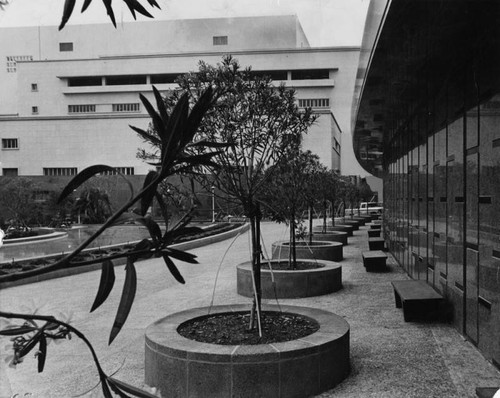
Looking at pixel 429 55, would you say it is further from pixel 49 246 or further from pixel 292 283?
Result: pixel 49 246

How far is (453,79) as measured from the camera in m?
8.00

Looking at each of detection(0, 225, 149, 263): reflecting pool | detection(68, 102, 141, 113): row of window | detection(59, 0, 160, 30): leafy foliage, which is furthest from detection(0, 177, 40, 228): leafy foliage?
detection(68, 102, 141, 113): row of window

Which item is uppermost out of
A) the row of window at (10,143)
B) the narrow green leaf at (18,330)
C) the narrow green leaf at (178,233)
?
the row of window at (10,143)

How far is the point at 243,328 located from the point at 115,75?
66755 mm

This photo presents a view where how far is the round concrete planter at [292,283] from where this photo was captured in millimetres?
9883

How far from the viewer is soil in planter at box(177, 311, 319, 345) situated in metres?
5.64

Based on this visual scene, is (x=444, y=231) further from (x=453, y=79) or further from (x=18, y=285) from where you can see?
(x=18, y=285)

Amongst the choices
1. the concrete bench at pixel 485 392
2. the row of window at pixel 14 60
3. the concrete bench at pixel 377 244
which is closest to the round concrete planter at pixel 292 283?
the concrete bench at pixel 485 392

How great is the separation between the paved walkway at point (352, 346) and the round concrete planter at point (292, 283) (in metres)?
0.17

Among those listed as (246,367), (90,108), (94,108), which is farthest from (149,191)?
(90,108)

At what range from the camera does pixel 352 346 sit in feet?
21.7

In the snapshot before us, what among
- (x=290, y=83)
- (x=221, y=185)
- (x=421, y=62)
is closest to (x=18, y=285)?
(x=221, y=185)

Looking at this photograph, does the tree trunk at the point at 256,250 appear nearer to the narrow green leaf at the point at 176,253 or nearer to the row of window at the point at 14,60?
the narrow green leaf at the point at 176,253

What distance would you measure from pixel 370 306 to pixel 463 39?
13.6 ft
